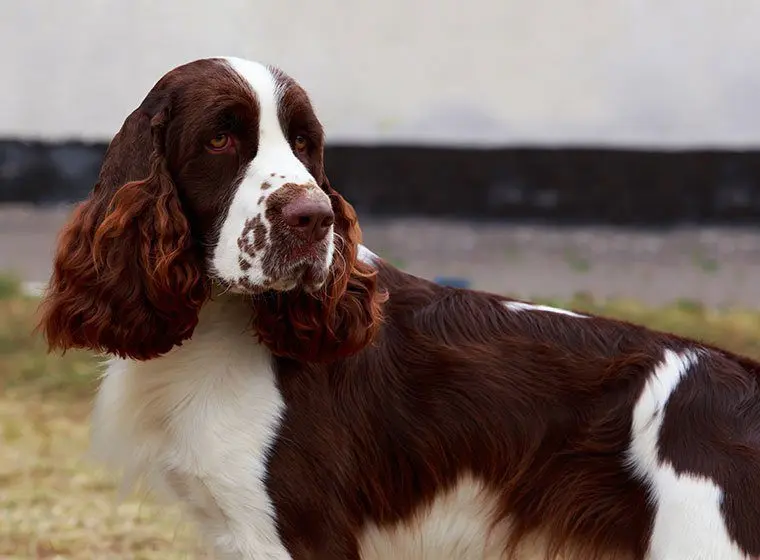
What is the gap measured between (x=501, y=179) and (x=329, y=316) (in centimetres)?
468

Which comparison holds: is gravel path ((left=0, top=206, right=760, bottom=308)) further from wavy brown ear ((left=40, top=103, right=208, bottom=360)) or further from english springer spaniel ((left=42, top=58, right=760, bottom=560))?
wavy brown ear ((left=40, top=103, right=208, bottom=360))

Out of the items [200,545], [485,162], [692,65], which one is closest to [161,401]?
[200,545]

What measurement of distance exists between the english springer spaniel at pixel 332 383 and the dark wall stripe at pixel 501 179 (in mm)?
4240

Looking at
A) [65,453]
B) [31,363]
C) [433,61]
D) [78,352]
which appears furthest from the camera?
[433,61]

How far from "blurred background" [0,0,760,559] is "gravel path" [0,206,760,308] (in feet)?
0.05

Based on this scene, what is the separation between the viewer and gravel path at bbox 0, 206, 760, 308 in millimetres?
7398

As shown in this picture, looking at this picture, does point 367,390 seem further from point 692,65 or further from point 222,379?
point 692,65

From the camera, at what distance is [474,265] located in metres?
7.50

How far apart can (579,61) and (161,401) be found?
16.2 feet

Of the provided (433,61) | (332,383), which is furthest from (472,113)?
(332,383)

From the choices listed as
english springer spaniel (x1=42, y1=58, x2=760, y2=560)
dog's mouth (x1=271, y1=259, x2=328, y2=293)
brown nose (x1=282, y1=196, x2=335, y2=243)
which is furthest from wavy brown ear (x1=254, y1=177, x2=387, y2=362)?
brown nose (x1=282, y1=196, x2=335, y2=243)

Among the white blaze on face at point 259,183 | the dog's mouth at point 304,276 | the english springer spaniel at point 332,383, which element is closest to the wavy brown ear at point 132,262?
the english springer spaniel at point 332,383

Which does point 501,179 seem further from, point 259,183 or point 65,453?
point 259,183

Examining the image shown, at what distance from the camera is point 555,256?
7473 mm
